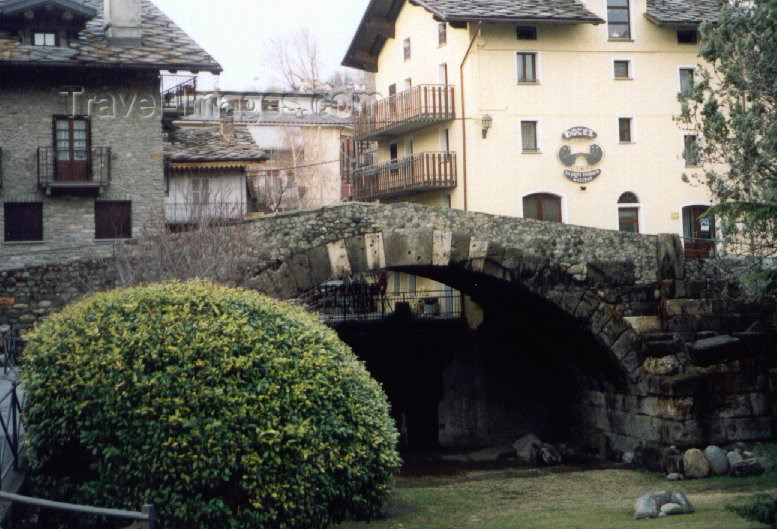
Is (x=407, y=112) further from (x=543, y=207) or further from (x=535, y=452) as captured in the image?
(x=535, y=452)

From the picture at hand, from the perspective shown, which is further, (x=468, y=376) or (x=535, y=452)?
(x=468, y=376)

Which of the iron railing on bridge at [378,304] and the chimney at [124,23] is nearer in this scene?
the chimney at [124,23]

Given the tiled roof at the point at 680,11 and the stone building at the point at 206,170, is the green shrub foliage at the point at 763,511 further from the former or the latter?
the tiled roof at the point at 680,11

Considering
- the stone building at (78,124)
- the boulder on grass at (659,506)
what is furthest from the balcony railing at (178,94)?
the boulder on grass at (659,506)

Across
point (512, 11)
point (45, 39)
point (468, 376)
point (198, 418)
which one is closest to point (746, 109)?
point (512, 11)

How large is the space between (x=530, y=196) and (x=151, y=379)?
22.0 m

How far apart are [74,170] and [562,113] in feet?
42.7

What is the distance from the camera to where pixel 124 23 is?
27297 mm

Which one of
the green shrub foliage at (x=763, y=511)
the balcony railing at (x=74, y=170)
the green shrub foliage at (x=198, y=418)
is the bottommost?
the green shrub foliage at (x=763, y=511)

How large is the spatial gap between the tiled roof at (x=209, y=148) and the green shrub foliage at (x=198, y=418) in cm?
2070

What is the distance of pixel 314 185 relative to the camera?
45.7 meters

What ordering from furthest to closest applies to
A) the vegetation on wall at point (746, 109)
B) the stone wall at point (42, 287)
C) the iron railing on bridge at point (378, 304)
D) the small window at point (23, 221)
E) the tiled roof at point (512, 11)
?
the tiled roof at point (512, 11) → the iron railing on bridge at point (378, 304) → the small window at point (23, 221) → the stone wall at point (42, 287) → the vegetation on wall at point (746, 109)

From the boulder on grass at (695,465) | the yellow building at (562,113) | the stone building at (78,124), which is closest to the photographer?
the boulder on grass at (695,465)

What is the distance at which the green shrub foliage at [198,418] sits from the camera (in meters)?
10.2
